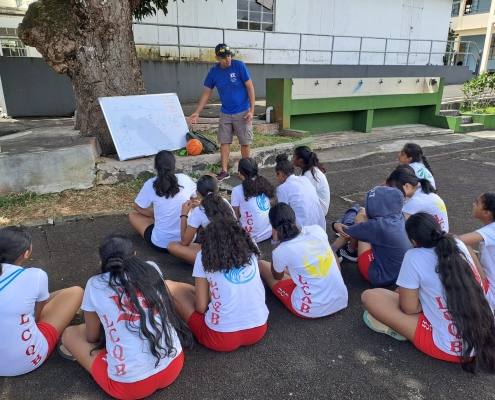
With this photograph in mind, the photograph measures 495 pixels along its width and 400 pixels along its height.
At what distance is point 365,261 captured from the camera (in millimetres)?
3482

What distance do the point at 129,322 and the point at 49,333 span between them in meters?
0.78

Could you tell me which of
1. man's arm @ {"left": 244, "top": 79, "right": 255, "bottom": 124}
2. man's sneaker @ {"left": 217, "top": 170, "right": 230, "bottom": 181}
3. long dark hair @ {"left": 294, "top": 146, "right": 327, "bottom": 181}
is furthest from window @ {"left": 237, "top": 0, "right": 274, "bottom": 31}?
long dark hair @ {"left": 294, "top": 146, "right": 327, "bottom": 181}

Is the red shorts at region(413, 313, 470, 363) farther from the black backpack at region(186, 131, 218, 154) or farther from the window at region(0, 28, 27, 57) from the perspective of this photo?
the window at region(0, 28, 27, 57)

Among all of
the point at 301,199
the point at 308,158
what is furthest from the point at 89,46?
the point at 301,199

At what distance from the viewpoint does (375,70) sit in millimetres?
16031

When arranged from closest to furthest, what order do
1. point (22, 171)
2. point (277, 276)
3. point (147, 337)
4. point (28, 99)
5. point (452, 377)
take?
point (147, 337) < point (452, 377) < point (277, 276) < point (22, 171) < point (28, 99)

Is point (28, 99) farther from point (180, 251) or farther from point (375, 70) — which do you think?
point (375, 70)

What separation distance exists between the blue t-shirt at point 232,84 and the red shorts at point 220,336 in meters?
3.92

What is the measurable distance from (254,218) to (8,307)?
2343 millimetres

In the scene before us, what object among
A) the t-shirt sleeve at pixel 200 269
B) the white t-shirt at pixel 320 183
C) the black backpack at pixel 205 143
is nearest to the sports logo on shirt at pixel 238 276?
the t-shirt sleeve at pixel 200 269

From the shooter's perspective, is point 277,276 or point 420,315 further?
point 277,276

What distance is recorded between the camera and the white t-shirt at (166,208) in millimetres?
3810

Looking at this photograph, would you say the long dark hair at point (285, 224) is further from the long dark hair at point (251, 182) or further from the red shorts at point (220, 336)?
the long dark hair at point (251, 182)

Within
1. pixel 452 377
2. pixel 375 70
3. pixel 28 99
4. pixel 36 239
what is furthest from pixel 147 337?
pixel 375 70
